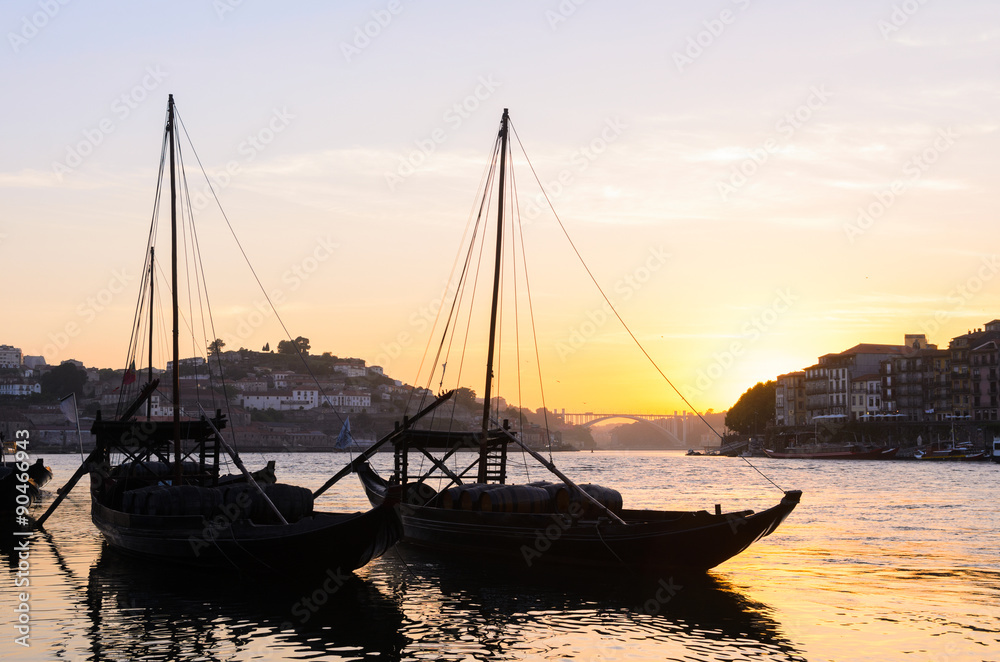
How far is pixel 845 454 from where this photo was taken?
155000 mm

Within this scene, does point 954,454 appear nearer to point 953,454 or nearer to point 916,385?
point 953,454

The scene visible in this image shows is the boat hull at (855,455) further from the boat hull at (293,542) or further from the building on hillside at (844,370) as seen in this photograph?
the boat hull at (293,542)

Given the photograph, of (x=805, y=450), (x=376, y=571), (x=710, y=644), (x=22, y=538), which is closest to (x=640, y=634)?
(x=710, y=644)

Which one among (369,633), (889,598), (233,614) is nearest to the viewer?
(369,633)

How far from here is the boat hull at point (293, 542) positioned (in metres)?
25.2

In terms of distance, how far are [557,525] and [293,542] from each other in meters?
7.36

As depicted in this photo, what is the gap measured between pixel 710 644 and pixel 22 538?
93.7 ft

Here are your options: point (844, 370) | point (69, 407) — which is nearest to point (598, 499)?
point (69, 407)

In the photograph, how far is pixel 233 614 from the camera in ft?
72.8

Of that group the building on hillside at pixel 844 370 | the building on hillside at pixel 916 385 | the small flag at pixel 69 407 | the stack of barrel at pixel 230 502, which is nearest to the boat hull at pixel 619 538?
the stack of barrel at pixel 230 502

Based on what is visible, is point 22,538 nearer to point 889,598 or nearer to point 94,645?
point 94,645

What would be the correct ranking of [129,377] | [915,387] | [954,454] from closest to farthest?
[129,377]
[954,454]
[915,387]

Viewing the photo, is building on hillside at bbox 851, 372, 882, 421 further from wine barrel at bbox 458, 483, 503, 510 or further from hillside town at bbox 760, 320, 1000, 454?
wine barrel at bbox 458, 483, 503, 510

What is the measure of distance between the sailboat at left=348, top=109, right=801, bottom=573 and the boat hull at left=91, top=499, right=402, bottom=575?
3.86ft
